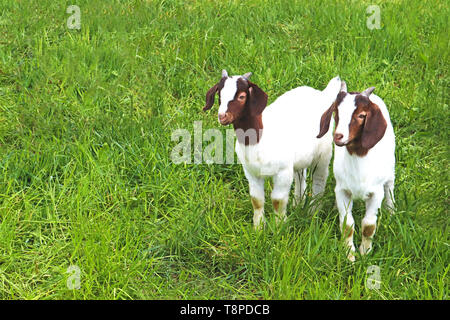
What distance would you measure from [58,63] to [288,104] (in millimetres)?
2670

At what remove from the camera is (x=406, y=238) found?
A: 11.9ft

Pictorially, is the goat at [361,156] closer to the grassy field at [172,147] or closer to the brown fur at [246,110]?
the grassy field at [172,147]

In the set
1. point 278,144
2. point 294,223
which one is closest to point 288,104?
point 278,144

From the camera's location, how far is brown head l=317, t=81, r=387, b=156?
310cm

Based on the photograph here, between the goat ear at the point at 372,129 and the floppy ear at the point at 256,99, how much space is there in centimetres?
59

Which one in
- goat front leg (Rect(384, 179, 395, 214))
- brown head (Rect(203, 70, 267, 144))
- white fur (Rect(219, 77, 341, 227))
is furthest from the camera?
goat front leg (Rect(384, 179, 395, 214))

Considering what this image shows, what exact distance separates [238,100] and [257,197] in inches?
29.7

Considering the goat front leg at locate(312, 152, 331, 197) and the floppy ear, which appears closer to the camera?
the floppy ear

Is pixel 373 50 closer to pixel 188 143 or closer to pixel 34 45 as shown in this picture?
pixel 188 143

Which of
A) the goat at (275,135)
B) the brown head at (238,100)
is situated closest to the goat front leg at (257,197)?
the goat at (275,135)

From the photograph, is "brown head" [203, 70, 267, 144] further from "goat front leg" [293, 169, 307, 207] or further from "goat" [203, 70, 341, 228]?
"goat front leg" [293, 169, 307, 207]

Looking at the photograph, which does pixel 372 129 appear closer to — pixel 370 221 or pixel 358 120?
pixel 358 120

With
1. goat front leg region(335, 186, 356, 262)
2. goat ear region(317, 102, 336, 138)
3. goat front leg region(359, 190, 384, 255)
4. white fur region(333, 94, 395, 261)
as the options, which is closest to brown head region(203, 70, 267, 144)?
goat ear region(317, 102, 336, 138)

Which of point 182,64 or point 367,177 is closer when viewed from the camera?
point 367,177
